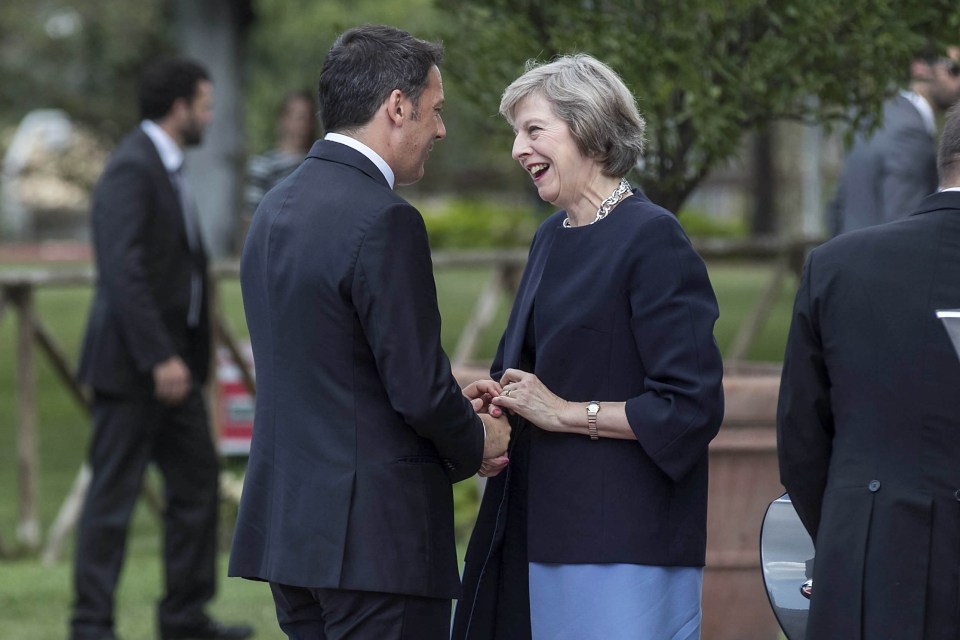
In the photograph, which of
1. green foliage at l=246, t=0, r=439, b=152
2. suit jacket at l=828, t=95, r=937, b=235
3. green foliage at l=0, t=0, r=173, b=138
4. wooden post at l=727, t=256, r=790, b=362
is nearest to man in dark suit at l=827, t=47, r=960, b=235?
suit jacket at l=828, t=95, r=937, b=235

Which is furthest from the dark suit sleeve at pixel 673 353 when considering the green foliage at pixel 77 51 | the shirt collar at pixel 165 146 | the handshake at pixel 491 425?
the green foliage at pixel 77 51

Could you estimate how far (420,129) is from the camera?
3223 mm

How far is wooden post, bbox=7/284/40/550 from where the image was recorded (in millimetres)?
7984

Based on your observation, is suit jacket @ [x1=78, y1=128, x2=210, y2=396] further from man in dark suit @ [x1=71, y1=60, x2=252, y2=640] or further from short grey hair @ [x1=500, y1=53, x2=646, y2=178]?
short grey hair @ [x1=500, y1=53, x2=646, y2=178]

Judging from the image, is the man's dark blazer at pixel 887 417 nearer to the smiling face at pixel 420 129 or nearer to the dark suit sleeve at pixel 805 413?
the dark suit sleeve at pixel 805 413

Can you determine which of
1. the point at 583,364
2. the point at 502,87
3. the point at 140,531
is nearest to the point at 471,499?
the point at 140,531

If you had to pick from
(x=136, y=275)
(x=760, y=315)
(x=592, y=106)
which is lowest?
(x=760, y=315)

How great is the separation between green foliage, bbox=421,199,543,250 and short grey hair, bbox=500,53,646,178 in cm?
1947

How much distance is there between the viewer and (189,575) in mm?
5992

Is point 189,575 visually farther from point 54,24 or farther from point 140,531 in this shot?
point 54,24

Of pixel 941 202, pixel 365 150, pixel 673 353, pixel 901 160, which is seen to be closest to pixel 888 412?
pixel 941 202

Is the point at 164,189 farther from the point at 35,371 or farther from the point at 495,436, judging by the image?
the point at 495,436

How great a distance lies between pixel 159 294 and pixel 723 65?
2691 mm

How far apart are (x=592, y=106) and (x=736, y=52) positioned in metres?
1.29
